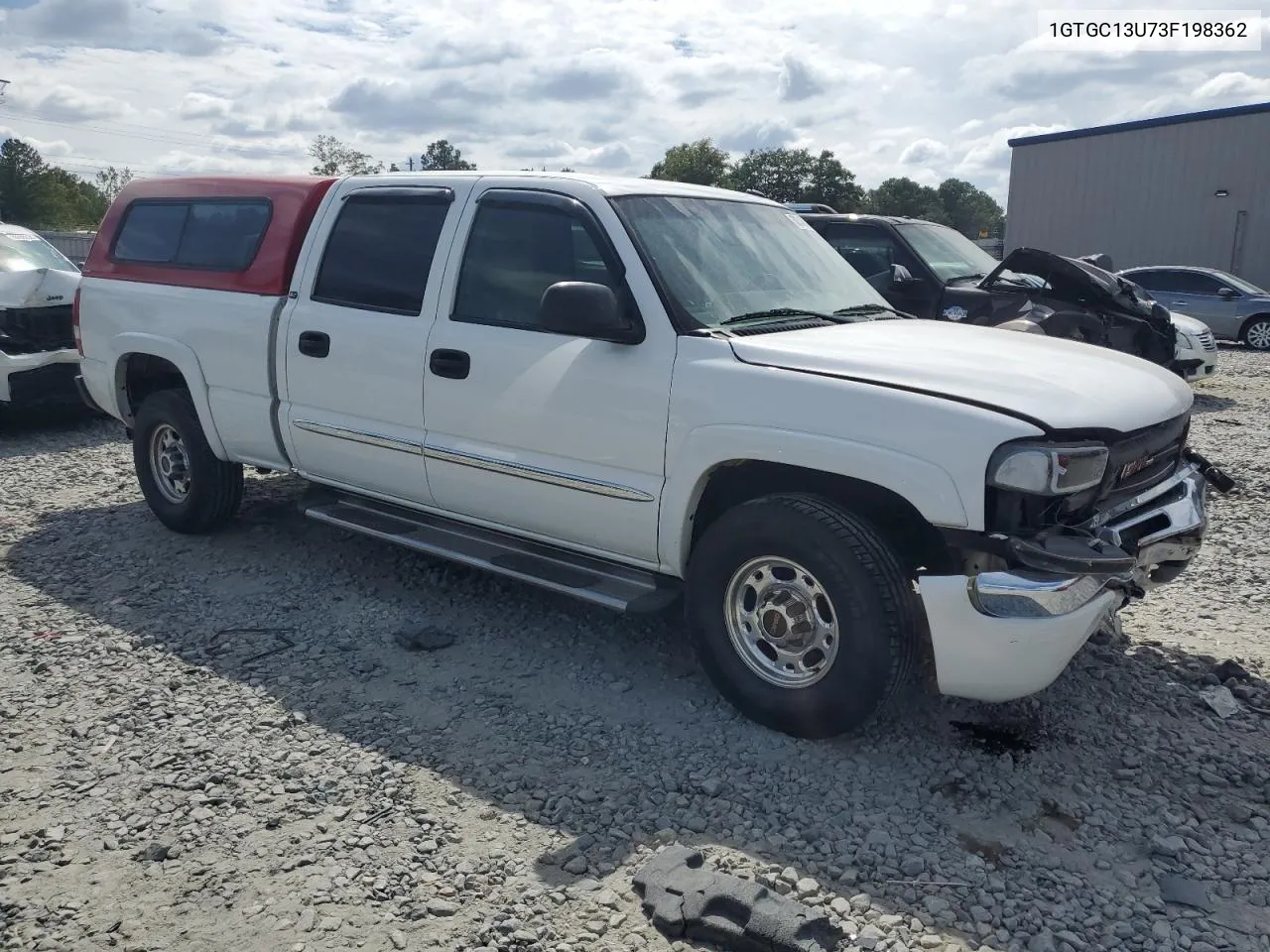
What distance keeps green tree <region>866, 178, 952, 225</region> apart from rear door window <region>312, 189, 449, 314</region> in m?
81.3

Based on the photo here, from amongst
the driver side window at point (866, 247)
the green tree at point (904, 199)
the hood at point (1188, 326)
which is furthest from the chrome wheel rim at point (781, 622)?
the green tree at point (904, 199)

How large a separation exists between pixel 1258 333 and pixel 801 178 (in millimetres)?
60668

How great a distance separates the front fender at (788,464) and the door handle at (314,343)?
2.05 metres

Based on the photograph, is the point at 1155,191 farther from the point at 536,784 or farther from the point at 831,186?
the point at 831,186

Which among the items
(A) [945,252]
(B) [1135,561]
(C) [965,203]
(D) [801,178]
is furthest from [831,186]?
(B) [1135,561]

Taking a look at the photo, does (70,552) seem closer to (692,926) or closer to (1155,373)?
(692,926)

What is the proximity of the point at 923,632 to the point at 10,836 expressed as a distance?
3.04 m

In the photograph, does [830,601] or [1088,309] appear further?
[1088,309]

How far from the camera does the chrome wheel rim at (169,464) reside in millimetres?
6289

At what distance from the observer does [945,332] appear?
14.7 ft

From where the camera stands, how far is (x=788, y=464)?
12.5 ft

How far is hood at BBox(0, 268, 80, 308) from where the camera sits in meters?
9.33

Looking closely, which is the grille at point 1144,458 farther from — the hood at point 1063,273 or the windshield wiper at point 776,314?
the hood at point 1063,273

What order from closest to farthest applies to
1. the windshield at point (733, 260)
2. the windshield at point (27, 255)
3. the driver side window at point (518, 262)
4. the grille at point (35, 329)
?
the windshield at point (733, 260)
the driver side window at point (518, 262)
the grille at point (35, 329)
the windshield at point (27, 255)
